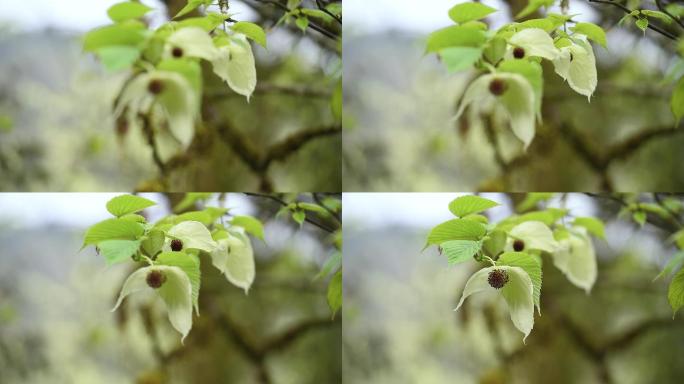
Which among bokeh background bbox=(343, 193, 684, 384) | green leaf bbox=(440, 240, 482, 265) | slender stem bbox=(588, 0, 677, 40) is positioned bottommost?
bokeh background bbox=(343, 193, 684, 384)

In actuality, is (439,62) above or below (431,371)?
above

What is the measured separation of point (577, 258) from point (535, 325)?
0.20 metres

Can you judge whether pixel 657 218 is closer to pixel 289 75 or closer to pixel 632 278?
pixel 632 278

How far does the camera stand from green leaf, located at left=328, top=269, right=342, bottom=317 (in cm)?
170

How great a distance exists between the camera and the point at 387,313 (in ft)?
5.61

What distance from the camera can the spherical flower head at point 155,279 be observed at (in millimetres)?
1085

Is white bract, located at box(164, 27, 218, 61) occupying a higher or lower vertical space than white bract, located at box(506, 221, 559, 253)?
higher

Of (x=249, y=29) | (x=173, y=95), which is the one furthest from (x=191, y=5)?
(x=173, y=95)

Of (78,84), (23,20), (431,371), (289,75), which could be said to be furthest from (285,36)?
(431,371)

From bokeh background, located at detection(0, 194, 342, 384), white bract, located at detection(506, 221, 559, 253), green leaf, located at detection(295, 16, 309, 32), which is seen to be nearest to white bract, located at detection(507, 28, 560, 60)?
white bract, located at detection(506, 221, 559, 253)

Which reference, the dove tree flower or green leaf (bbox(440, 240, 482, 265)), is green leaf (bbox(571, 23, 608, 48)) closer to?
the dove tree flower

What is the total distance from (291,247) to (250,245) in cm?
13

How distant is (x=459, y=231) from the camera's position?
1.12 meters

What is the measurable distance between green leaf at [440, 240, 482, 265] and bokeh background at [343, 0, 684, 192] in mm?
598
